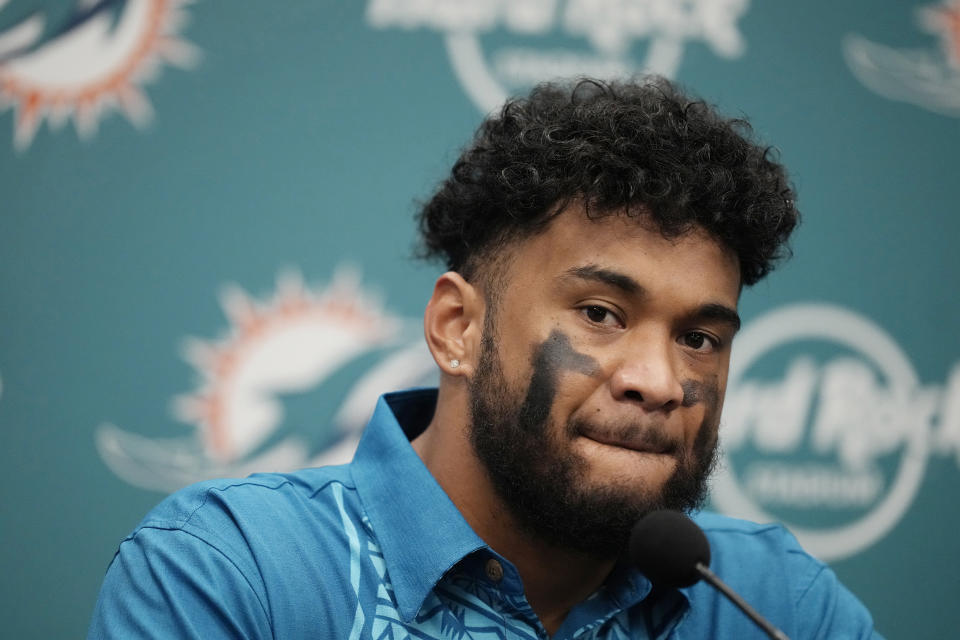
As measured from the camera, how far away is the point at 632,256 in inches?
52.4

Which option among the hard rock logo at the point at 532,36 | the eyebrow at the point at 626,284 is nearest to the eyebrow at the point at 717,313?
the eyebrow at the point at 626,284

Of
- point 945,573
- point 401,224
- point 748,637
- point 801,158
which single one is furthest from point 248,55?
point 945,573

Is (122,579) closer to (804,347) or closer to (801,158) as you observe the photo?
(804,347)

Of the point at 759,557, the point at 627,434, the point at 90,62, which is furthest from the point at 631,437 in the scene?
the point at 90,62

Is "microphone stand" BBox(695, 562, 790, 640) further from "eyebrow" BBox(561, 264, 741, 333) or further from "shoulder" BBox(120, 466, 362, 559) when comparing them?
"shoulder" BBox(120, 466, 362, 559)

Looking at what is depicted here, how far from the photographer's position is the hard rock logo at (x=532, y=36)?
2207 mm

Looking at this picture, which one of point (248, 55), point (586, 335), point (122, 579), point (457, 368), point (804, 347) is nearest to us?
point (122, 579)

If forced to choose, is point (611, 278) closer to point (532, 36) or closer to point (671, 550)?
point (671, 550)

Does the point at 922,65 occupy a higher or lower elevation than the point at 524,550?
higher

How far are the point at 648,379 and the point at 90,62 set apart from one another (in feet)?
4.84

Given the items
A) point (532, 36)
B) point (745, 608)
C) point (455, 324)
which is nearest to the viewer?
point (745, 608)

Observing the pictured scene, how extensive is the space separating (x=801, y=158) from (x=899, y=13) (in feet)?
1.53

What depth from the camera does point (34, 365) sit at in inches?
77.3

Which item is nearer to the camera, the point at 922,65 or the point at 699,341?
the point at 699,341
